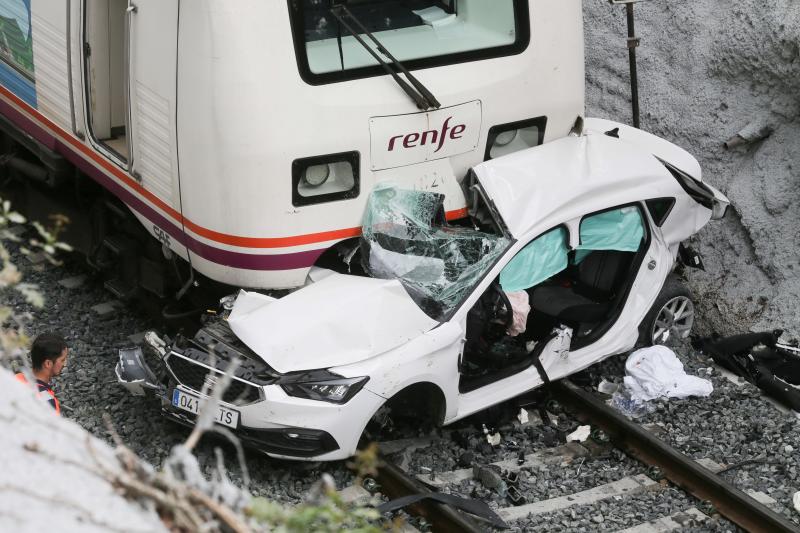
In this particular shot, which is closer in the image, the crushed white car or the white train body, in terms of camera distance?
the crushed white car

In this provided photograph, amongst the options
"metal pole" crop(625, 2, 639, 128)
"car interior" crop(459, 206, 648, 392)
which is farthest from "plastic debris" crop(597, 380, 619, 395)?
"metal pole" crop(625, 2, 639, 128)

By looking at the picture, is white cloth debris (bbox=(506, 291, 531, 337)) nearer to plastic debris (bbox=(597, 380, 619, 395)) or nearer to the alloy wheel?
plastic debris (bbox=(597, 380, 619, 395))

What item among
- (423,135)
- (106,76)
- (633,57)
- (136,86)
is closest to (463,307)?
(423,135)

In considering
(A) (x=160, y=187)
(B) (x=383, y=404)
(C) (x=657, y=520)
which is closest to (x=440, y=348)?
(B) (x=383, y=404)

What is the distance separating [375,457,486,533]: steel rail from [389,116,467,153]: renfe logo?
6.08 feet

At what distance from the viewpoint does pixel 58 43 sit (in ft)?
24.8

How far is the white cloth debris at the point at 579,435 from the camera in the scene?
7.30 metres

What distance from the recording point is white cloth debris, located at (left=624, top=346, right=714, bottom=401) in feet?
25.0

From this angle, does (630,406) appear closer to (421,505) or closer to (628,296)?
(628,296)

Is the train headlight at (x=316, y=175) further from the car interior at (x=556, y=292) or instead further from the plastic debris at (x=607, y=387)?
the plastic debris at (x=607, y=387)

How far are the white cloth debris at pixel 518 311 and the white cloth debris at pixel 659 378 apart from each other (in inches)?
45.4

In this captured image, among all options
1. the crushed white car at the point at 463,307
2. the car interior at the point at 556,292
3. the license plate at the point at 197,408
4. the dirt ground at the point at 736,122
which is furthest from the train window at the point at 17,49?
the dirt ground at the point at 736,122

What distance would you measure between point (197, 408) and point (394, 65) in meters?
2.27

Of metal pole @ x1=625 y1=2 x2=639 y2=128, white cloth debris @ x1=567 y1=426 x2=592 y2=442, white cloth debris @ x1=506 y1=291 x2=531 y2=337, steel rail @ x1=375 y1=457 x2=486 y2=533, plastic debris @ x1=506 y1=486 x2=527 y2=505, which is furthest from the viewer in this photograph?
metal pole @ x1=625 y1=2 x2=639 y2=128
